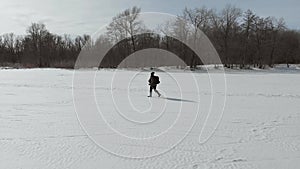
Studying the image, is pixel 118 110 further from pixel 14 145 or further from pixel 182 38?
pixel 182 38

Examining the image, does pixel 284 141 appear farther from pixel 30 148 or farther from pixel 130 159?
pixel 30 148

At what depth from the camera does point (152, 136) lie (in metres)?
8.67

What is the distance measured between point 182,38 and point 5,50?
73238 millimetres

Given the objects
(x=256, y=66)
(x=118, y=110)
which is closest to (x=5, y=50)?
(x=256, y=66)

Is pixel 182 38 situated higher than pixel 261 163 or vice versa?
pixel 182 38

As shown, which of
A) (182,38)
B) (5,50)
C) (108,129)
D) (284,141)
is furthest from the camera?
(5,50)

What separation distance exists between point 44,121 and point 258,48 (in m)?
66.7

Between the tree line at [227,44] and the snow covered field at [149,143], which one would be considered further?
the tree line at [227,44]

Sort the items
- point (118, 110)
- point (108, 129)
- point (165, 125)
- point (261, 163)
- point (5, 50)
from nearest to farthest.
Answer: point (261, 163) < point (108, 129) < point (165, 125) < point (118, 110) < point (5, 50)

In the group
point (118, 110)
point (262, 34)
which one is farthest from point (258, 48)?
point (118, 110)

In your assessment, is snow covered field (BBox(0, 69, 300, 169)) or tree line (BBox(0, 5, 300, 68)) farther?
tree line (BBox(0, 5, 300, 68))

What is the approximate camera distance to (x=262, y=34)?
70.8 meters

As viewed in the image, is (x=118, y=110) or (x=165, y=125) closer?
(x=165, y=125)

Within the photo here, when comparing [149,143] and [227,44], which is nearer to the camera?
[149,143]
